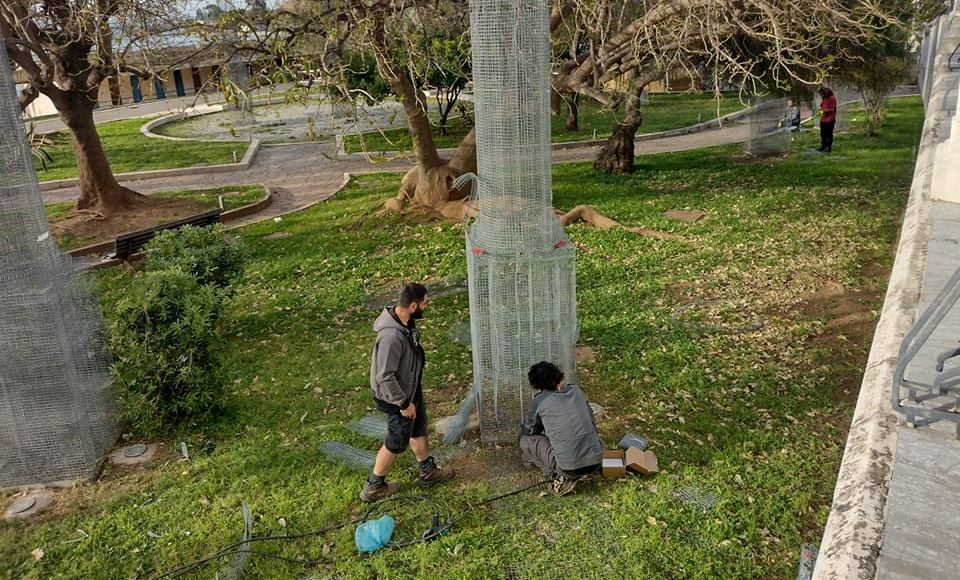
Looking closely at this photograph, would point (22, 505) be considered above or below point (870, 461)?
below

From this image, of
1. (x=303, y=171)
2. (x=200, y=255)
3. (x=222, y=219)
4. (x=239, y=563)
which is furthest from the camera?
(x=303, y=171)

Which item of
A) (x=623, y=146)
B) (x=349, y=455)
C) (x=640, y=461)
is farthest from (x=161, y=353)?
(x=623, y=146)

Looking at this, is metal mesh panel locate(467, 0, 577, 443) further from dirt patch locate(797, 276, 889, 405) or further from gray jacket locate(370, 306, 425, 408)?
dirt patch locate(797, 276, 889, 405)

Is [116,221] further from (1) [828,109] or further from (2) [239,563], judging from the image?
(1) [828,109]

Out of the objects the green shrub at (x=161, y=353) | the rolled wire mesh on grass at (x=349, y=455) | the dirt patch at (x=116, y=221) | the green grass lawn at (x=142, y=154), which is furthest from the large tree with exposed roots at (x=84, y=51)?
the rolled wire mesh on grass at (x=349, y=455)

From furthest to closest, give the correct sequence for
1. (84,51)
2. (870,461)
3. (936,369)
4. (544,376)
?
(84,51)
(544,376)
(936,369)
(870,461)

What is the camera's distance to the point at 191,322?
5980 millimetres

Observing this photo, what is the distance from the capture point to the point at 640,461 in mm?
5148

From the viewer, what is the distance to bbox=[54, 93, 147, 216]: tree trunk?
43.8 ft

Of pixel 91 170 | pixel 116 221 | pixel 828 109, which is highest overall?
pixel 828 109

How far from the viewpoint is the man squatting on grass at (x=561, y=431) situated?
4.86 meters

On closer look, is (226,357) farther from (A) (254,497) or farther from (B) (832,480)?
(B) (832,480)

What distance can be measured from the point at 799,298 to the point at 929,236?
172cm

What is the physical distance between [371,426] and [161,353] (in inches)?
70.7
